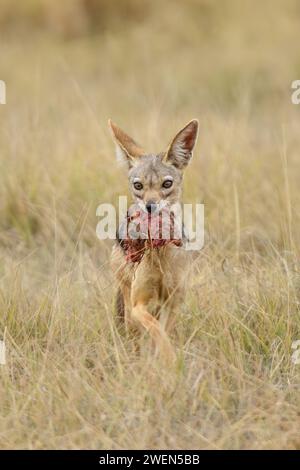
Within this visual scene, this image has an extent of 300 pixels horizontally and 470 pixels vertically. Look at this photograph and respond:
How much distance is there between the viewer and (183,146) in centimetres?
583

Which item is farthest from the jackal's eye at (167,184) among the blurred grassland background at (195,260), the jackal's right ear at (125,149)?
the blurred grassland background at (195,260)

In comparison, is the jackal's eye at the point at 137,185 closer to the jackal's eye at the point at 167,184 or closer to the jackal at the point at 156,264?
the jackal at the point at 156,264

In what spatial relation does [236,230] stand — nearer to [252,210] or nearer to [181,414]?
[252,210]

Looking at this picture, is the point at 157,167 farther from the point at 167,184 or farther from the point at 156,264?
the point at 156,264

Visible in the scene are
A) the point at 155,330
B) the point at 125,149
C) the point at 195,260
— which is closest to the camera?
the point at 155,330

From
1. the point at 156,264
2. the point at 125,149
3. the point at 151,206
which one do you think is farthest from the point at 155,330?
the point at 125,149

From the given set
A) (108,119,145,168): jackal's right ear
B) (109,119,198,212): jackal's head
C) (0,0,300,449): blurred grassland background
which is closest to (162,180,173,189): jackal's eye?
(109,119,198,212): jackal's head

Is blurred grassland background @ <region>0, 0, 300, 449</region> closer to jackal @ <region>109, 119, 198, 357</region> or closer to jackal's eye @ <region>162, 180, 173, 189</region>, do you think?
jackal @ <region>109, 119, 198, 357</region>

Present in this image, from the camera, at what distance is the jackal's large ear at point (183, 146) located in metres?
5.76

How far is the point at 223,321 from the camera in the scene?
18.9 ft

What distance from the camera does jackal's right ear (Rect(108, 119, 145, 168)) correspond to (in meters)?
5.84

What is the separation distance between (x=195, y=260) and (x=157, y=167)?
71 cm

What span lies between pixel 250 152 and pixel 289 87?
484cm

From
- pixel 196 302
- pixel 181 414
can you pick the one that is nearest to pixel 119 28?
pixel 196 302
